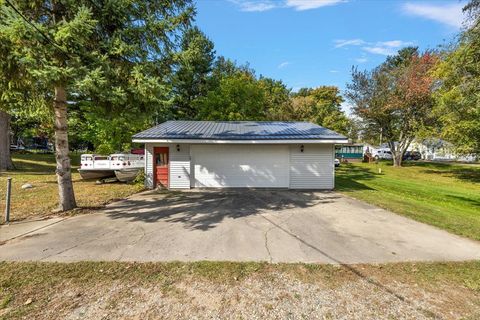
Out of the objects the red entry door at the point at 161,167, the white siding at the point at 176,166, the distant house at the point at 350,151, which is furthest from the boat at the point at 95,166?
the distant house at the point at 350,151

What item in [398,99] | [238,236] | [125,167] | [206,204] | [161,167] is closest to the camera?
[238,236]

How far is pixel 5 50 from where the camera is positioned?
5.46 meters

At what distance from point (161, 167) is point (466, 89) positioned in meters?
13.3

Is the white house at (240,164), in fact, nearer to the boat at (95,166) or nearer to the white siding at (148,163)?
the white siding at (148,163)

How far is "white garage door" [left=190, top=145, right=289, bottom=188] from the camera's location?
497 inches

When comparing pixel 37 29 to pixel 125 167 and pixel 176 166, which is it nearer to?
pixel 176 166

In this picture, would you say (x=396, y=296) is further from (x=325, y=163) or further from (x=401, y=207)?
(x=325, y=163)

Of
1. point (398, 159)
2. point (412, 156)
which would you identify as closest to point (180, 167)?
point (398, 159)

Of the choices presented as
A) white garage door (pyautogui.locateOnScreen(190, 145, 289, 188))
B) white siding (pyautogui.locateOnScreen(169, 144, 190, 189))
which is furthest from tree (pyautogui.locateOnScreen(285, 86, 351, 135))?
white siding (pyautogui.locateOnScreen(169, 144, 190, 189))

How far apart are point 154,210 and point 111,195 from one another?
3.07 meters

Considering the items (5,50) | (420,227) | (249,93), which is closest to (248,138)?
(420,227)

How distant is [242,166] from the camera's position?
12.7 metres

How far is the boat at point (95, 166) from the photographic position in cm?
1341

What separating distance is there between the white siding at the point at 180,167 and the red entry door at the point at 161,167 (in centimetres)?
31
